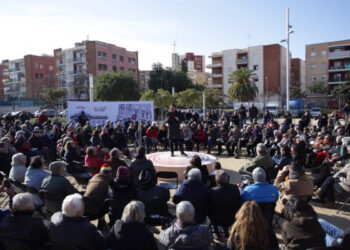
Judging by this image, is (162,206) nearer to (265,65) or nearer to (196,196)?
(196,196)

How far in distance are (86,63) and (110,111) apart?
155ft

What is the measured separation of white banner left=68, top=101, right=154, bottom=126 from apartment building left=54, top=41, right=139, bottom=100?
1659 inches

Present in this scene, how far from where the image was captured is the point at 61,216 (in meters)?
3.48

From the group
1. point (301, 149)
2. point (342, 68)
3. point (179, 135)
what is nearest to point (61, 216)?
point (301, 149)

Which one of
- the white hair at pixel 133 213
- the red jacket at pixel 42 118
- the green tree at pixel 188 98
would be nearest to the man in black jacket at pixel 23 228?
the white hair at pixel 133 213

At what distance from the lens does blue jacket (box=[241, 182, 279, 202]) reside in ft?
14.7

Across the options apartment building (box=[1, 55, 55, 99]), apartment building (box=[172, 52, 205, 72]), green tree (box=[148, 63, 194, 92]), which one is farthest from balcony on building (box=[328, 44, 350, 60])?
apartment building (box=[1, 55, 55, 99])

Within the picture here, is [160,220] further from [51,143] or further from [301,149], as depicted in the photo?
[51,143]

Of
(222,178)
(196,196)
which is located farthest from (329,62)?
(196,196)

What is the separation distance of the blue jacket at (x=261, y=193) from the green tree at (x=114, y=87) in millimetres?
41634

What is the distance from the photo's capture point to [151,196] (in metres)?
4.62

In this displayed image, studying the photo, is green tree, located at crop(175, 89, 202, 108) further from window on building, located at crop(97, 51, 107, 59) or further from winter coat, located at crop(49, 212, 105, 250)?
window on building, located at crop(97, 51, 107, 59)

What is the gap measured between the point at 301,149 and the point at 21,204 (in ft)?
19.5

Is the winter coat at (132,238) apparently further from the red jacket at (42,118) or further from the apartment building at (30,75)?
the apartment building at (30,75)
